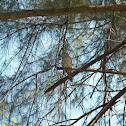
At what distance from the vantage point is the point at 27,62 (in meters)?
1.80

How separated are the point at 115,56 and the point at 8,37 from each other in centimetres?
87

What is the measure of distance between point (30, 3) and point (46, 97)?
0.70 metres

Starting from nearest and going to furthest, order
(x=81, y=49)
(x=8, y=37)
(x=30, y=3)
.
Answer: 1. (x=30, y=3)
2. (x=8, y=37)
3. (x=81, y=49)

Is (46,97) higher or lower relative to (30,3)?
lower

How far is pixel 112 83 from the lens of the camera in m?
2.16

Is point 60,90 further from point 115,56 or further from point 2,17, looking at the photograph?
point 2,17

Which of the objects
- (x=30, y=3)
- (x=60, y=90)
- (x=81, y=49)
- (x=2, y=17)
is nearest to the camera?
(x=2, y=17)

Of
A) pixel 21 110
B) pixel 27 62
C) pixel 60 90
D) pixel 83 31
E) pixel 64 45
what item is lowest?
pixel 21 110

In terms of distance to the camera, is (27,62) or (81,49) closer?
(27,62)

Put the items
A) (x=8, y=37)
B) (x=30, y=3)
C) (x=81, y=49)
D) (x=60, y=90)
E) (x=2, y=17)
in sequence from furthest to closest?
(x=81, y=49)
(x=60, y=90)
(x=8, y=37)
(x=30, y=3)
(x=2, y=17)

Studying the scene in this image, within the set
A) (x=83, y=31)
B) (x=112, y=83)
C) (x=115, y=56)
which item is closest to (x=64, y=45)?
(x=83, y=31)

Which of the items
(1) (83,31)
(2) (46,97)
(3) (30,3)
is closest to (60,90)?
(2) (46,97)

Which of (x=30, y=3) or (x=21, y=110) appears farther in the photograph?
(x=21, y=110)

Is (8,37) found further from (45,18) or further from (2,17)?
(2,17)
